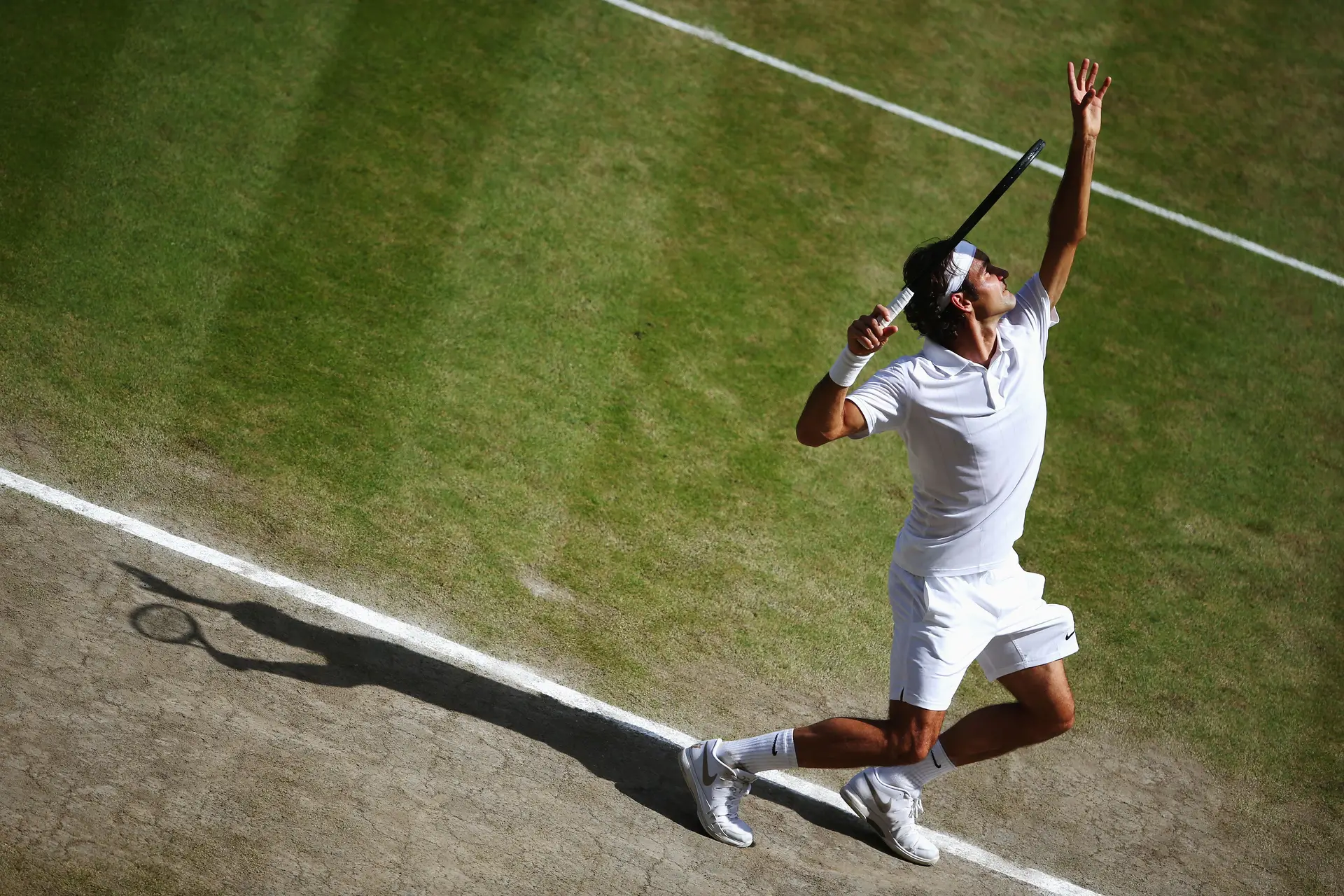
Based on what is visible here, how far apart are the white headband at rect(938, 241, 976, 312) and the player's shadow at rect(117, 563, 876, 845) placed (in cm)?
232

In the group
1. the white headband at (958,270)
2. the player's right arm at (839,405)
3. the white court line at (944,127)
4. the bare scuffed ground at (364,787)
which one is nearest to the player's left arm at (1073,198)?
the white headband at (958,270)

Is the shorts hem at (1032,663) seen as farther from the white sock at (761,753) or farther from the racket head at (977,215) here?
the racket head at (977,215)

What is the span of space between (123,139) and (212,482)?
3.01m

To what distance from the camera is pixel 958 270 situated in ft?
14.7

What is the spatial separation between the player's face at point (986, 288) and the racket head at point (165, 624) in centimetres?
357

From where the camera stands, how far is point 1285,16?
1095 centimetres

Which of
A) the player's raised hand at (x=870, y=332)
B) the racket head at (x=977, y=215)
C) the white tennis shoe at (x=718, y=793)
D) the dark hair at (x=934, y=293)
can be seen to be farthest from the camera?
the white tennis shoe at (x=718, y=793)

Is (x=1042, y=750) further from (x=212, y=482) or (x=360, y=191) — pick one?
(x=360, y=191)

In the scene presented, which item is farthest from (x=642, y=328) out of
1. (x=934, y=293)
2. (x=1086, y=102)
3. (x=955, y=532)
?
(x=955, y=532)

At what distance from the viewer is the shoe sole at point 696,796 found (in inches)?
188

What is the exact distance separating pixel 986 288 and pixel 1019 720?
1.77 meters

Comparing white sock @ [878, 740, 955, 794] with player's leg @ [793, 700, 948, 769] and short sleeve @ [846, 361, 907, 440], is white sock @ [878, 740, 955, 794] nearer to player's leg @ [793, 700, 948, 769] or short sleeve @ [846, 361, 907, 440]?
player's leg @ [793, 700, 948, 769]

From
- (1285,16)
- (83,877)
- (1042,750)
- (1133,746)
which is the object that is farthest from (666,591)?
(1285,16)

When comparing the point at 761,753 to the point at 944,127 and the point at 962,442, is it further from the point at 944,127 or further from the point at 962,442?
the point at 944,127
